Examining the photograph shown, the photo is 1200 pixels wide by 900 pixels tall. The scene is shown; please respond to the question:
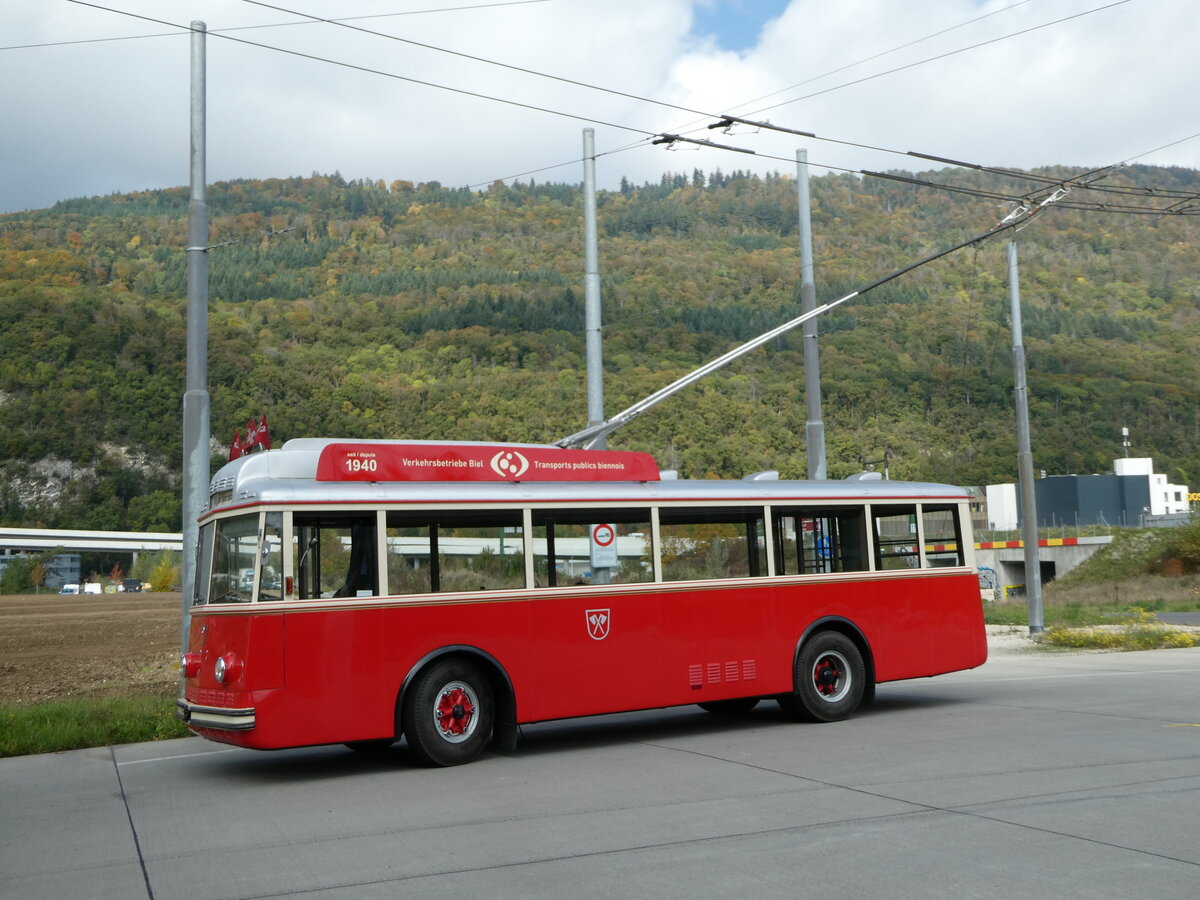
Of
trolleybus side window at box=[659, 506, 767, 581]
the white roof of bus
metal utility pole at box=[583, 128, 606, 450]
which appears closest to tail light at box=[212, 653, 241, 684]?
the white roof of bus

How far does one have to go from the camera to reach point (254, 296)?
88.2m

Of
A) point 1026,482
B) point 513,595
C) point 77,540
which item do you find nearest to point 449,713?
point 513,595

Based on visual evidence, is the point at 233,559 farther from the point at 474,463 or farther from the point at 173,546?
the point at 173,546

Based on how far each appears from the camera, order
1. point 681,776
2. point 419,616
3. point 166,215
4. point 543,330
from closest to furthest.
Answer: point 681,776, point 419,616, point 543,330, point 166,215

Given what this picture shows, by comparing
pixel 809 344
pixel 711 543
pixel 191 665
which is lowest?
pixel 191 665

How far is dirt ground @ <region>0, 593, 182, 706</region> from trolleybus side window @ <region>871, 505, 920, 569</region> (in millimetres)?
9595

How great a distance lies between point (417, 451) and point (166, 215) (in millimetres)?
93548

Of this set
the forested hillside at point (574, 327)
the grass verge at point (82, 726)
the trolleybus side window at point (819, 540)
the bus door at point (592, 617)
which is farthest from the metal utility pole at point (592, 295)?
the forested hillside at point (574, 327)

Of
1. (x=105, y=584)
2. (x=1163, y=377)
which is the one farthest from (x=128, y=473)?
(x=1163, y=377)

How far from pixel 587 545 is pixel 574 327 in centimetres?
4818

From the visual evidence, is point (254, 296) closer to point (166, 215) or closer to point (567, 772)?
point (166, 215)

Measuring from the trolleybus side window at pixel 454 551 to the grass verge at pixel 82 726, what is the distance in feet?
14.4

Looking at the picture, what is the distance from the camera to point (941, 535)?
14.1m

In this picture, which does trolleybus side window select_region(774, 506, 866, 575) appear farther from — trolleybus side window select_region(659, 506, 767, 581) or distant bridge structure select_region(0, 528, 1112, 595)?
distant bridge structure select_region(0, 528, 1112, 595)
